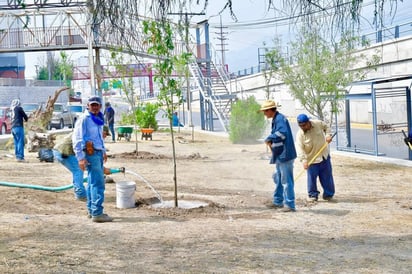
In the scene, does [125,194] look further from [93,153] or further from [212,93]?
[212,93]

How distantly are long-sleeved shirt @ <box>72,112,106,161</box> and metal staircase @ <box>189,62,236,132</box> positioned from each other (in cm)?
2006

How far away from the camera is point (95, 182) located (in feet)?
27.9

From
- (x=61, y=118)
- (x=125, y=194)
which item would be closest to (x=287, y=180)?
(x=125, y=194)

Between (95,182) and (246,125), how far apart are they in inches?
643

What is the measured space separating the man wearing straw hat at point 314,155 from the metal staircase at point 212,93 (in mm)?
18031

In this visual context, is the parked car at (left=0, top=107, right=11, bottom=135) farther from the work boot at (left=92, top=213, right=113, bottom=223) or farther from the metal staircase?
the work boot at (left=92, top=213, right=113, bottom=223)

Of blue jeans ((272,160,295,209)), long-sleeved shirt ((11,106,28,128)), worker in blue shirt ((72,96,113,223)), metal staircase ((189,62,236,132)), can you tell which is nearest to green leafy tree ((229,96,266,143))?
metal staircase ((189,62,236,132))

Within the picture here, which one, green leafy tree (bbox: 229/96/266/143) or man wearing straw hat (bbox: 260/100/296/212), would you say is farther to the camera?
green leafy tree (bbox: 229/96/266/143)

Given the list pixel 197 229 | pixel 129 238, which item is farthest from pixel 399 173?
pixel 129 238

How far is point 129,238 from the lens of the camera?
751 centimetres

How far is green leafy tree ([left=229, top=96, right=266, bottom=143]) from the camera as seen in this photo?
966 inches

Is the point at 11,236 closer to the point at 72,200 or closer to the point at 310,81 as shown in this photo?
the point at 72,200

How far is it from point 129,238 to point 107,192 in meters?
3.94

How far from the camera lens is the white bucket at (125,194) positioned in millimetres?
9594
